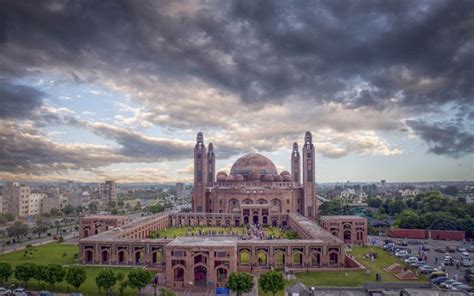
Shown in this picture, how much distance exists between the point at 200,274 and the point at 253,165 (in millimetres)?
51242

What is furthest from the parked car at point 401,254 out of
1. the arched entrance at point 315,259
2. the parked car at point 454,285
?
the parked car at point 454,285

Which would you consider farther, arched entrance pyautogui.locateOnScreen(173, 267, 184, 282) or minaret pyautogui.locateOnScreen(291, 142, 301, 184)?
minaret pyautogui.locateOnScreen(291, 142, 301, 184)

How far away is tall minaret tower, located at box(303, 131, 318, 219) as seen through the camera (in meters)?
80.4

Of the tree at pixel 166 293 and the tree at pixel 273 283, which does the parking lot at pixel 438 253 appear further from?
the tree at pixel 166 293

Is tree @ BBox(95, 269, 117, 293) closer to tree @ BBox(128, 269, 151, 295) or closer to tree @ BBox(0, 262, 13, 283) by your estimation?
tree @ BBox(128, 269, 151, 295)

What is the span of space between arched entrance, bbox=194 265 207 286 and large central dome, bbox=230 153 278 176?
49.3 metres

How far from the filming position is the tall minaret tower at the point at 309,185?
80.4 meters

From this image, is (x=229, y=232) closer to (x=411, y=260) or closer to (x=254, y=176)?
(x=254, y=176)

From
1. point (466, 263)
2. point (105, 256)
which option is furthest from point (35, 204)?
point (466, 263)

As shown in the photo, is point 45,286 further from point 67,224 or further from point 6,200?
point 6,200

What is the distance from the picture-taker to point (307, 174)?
81.2 metres

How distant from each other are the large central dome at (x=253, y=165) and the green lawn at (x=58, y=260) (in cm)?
4053

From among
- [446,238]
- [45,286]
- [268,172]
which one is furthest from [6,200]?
[446,238]

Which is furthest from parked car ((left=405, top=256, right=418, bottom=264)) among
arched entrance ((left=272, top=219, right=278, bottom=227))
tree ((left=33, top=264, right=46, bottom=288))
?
tree ((left=33, top=264, right=46, bottom=288))
